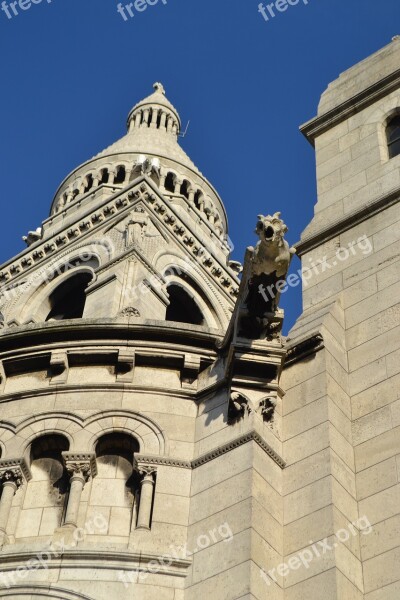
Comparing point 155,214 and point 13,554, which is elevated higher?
point 155,214

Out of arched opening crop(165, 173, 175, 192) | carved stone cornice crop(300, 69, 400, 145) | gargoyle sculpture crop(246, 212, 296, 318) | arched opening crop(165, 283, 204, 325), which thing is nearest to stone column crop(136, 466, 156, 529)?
gargoyle sculpture crop(246, 212, 296, 318)

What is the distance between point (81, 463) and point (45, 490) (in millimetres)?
873

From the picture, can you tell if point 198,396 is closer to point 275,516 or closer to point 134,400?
point 134,400

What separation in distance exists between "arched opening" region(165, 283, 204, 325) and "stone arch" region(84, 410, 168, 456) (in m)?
23.5

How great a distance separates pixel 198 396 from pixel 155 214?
80.2ft

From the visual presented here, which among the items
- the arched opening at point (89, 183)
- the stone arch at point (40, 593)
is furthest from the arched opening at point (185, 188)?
the stone arch at point (40, 593)

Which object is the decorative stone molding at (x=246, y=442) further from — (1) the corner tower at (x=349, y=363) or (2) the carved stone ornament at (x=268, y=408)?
(2) the carved stone ornament at (x=268, y=408)

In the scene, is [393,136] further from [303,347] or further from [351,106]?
[303,347]

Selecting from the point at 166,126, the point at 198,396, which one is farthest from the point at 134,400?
the point at 166,126

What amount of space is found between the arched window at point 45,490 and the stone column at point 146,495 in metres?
1.41

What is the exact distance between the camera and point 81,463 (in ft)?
63.9

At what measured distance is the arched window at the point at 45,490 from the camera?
19.1 m

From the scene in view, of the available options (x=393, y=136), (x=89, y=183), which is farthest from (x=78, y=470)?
(x=89, y=183)

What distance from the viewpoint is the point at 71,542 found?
18.2 meters
